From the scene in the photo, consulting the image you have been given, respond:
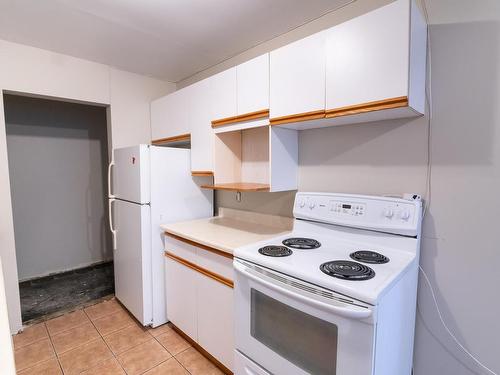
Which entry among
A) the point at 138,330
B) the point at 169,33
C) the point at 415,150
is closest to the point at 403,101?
the point at 415,150

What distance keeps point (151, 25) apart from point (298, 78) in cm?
121

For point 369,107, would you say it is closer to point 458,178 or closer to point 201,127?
point 458,178

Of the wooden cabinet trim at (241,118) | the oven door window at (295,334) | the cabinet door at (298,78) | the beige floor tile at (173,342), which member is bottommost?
the beige floor tile at (173,342)

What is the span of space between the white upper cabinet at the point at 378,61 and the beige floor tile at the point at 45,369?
2450 millimetres

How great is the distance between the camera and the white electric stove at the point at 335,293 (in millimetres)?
1008

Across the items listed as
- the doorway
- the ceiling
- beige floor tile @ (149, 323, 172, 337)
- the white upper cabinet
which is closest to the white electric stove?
the white upper cabinet

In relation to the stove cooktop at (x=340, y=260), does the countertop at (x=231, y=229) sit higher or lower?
lower

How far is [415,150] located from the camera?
145 centimetres

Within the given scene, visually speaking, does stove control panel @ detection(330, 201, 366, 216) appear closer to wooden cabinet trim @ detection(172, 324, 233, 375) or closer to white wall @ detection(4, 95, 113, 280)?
wooden cabinet trim @ detection(172, 324, 233, 375)

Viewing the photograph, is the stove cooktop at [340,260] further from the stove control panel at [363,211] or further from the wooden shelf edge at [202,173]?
the wooden shelf edge at [202,173]

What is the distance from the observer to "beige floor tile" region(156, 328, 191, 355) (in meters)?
2.05

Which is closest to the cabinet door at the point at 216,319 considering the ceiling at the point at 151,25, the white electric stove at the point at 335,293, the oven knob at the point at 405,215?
the white electric stove at the point at 335,293

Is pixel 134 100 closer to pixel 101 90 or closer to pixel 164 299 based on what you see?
pixel 101 90

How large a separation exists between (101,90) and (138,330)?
2273 millimetres
